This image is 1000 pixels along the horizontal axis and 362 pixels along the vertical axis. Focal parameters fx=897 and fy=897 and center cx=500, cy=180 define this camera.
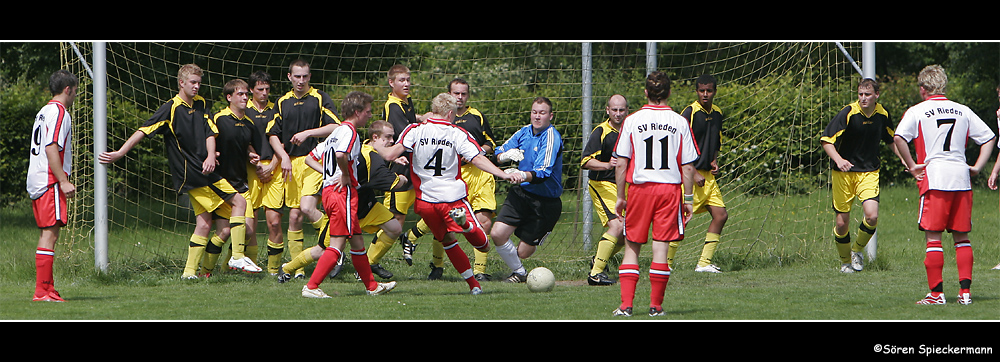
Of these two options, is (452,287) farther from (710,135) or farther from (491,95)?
(491,95)

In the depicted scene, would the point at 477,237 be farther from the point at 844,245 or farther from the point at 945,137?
the point at 844,245

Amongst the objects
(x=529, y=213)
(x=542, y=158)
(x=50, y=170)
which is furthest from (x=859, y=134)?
(x=50, y=170)

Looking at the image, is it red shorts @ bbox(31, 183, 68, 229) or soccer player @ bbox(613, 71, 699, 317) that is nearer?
soccer player @ bbox(613, 71, 699, 317)

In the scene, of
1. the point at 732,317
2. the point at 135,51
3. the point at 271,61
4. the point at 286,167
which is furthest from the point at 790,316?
the point at 271,61

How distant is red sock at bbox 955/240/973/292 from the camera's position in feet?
20.7

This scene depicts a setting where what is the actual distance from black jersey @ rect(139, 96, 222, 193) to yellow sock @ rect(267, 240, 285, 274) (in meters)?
0.82

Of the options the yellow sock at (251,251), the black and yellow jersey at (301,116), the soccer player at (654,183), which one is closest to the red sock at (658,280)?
the soccer player at (654,183)

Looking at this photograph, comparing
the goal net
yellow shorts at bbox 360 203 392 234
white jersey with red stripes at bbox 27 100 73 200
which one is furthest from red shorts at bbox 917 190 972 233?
white jersey with red stripes at bbox 27 100 73 200

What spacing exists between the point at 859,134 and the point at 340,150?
4753 mm

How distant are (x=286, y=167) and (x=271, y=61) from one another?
5326 mm

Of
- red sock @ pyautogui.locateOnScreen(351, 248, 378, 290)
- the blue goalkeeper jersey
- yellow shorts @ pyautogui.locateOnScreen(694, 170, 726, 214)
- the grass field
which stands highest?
the blue goalkeeper jersey

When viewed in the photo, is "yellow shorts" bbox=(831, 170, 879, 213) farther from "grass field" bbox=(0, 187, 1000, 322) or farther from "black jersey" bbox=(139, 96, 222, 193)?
"black jersey" bbox=(139, 96, 222, 193)

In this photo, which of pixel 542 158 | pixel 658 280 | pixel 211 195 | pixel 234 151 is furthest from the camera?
pixel 234 151

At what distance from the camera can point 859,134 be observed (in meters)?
8.21
